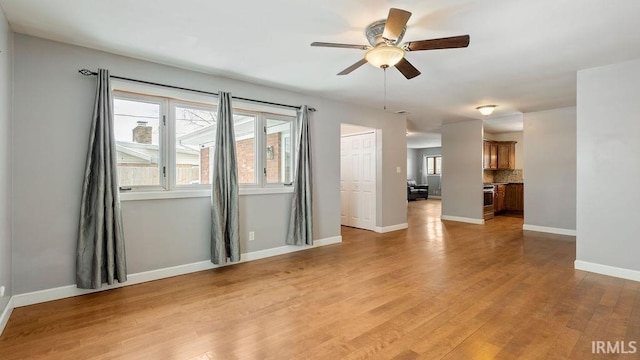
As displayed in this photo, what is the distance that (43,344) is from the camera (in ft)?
7.16

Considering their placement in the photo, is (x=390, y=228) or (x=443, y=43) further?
(x=390, y=228)

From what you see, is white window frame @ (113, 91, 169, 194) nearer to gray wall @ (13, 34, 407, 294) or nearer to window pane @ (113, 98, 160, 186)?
window pane @ (113, 98, 160, 186)

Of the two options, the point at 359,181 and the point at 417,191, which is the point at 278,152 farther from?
the point at 417,191

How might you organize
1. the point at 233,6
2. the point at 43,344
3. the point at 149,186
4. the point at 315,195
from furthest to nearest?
the point at 315,195 → the point at 149,186 → the point at 233,6 → the point at 43,344

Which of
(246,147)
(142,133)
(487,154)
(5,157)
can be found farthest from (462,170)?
(5,157)

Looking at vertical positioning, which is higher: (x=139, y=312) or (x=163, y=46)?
(x=163, y=46)

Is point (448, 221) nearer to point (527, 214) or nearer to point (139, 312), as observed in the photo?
point (527, 214)

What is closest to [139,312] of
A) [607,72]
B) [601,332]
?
[601,332]

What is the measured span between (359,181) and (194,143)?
147 inches

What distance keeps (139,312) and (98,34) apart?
8.55ft

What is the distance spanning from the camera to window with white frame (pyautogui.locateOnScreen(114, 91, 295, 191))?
11.2ft

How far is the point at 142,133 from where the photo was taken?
3508 mm

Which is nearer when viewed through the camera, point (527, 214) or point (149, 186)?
point (149, 186)

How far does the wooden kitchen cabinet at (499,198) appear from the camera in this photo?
325 inches
